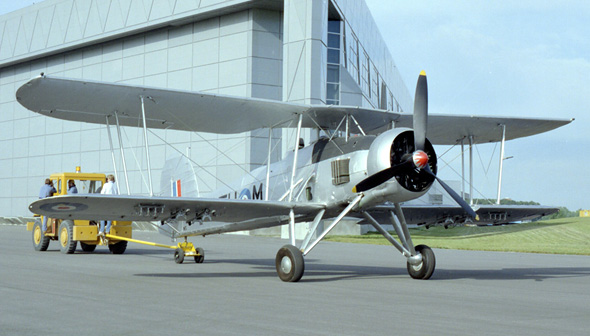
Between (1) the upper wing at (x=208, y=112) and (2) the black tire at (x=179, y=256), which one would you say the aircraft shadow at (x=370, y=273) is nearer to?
(2) the black tire at (x=179, y=256)

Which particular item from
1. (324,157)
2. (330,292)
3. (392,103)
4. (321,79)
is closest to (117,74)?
(321,79)

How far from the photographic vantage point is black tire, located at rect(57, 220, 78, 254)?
Answer: 17.3 m

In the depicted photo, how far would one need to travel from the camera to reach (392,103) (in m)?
59.7

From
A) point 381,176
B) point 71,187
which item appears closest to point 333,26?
point 71,187

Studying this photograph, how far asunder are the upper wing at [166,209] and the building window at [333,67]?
25.5m

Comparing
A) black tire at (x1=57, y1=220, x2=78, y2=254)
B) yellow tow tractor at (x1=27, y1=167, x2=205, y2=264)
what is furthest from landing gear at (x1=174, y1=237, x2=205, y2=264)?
black tire at (x1=57, y1=220, x2=78, y2=254)

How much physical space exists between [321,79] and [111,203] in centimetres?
2545

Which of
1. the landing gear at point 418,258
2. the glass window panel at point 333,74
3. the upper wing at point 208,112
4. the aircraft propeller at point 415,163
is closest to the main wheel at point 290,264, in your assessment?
the aircraft propeller at point 415,163

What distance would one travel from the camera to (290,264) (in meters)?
10.7

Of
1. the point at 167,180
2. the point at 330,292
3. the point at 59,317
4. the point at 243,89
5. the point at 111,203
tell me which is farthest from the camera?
the point at 243,89

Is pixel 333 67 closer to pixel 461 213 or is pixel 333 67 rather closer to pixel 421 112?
pixel 461 213

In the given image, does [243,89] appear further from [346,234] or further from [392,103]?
[392,103]

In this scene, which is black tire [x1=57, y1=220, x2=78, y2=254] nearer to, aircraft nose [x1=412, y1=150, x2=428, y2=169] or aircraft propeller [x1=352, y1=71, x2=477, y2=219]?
aircraft propeller [x1=352, y1=71, x2=477, y2=219]

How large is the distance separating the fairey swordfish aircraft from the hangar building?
17767 mm
